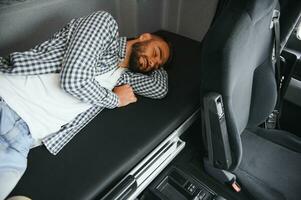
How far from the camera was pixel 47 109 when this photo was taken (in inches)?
38.1

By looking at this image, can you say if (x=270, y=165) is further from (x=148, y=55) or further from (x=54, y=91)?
(x=54, y=91)

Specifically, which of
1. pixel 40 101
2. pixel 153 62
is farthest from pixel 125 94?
pixel 40 101

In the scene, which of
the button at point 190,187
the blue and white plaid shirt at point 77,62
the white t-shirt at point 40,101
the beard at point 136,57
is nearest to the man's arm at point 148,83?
the beard at point 136,57

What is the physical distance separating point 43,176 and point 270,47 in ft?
3.35

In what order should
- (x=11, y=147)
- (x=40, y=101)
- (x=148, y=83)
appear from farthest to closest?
(x=148, y=83)
(x=40, y=101)
(x=11, y=147)

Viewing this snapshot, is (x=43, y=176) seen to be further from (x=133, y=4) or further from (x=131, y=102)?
(x=133, y=4)

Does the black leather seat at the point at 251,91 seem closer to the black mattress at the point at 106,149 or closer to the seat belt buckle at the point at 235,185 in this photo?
the seat belt buckle at the point at 235,185

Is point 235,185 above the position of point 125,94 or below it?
below

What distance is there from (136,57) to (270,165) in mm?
800

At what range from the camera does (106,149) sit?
3.10 feet

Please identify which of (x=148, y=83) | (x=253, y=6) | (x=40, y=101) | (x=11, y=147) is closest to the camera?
(x=253, y=6)

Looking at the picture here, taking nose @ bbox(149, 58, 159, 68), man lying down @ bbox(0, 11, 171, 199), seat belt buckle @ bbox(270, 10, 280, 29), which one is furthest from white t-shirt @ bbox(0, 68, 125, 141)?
seat belt buckle @ bbox(270, 10, 280, 29)

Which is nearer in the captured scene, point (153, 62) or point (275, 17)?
point (275, 17)

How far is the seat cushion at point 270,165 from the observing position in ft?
3.36
